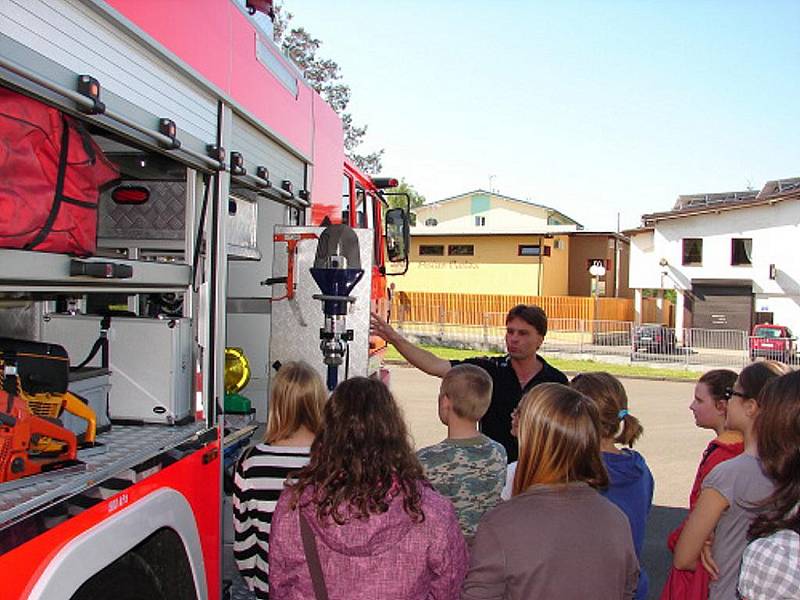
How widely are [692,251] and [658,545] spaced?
2604 centimetres

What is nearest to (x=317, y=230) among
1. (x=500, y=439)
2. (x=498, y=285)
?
(x=500, y=439)

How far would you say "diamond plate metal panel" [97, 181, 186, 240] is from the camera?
3.52 metres

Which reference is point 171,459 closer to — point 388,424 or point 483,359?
point 388,424

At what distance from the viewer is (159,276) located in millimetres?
2801

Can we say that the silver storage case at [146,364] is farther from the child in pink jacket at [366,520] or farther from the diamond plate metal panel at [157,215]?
the child in pink jacket at [366,520]

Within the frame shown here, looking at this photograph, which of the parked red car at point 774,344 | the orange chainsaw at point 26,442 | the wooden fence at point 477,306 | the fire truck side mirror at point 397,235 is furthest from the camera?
the wooden fence at point 477,306

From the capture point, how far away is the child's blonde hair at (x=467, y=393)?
301cm

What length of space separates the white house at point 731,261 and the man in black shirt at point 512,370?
26092 mm

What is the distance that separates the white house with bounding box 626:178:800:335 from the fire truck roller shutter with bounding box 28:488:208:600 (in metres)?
28.1

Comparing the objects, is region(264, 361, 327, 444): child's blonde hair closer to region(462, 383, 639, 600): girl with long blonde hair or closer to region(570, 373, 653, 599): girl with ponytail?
region(462, 383, 639, 600): girl with long blonde hair

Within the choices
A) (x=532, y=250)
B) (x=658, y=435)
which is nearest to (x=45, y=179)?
(x=658, y=435)

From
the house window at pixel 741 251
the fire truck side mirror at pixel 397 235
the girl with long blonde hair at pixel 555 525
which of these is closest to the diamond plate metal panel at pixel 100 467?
the girl with long blonde hair at pixel 555 525

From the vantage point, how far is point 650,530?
642 centimetres

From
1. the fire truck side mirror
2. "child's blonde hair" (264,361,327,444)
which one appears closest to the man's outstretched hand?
"child's blonde hair" (264,361,327,444)
